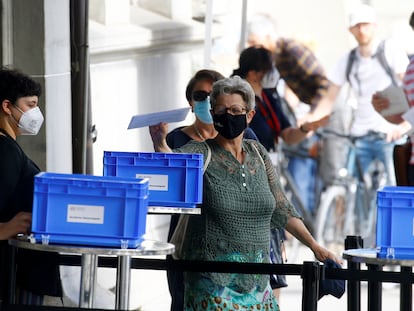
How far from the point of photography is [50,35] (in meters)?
8.78

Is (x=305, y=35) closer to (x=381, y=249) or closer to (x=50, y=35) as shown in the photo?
(x=50, y=35)

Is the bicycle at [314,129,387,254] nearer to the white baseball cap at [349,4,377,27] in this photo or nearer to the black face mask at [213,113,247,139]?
the white baseball cap at [349,4,377,27]

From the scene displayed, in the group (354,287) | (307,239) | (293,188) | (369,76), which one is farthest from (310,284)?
(293,188)

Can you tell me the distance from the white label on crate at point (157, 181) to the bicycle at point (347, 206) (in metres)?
6.96

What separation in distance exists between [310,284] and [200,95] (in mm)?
2006

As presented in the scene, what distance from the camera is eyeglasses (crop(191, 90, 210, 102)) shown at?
320 inches

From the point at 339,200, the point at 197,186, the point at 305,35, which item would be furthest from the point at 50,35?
the point at 305,35

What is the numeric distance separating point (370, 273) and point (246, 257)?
1.78 feet

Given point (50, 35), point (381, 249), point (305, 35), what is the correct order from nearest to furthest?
point (381, 249) < point (50, 35) < point (305, 35)

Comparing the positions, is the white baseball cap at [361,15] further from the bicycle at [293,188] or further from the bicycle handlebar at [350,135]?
the bicycle at [293,188]

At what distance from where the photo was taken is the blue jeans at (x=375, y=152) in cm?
1312

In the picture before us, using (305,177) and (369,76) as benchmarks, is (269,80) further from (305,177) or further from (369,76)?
(305,177)

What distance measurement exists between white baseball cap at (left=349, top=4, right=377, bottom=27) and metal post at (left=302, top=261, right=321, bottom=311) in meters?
6.84

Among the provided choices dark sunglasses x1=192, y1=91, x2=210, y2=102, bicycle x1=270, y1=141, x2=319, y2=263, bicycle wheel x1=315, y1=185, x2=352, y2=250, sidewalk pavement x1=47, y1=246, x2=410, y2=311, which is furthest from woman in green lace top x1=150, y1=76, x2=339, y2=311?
bicycle wheel x1=315, y1=185, x2=352, y2=250
